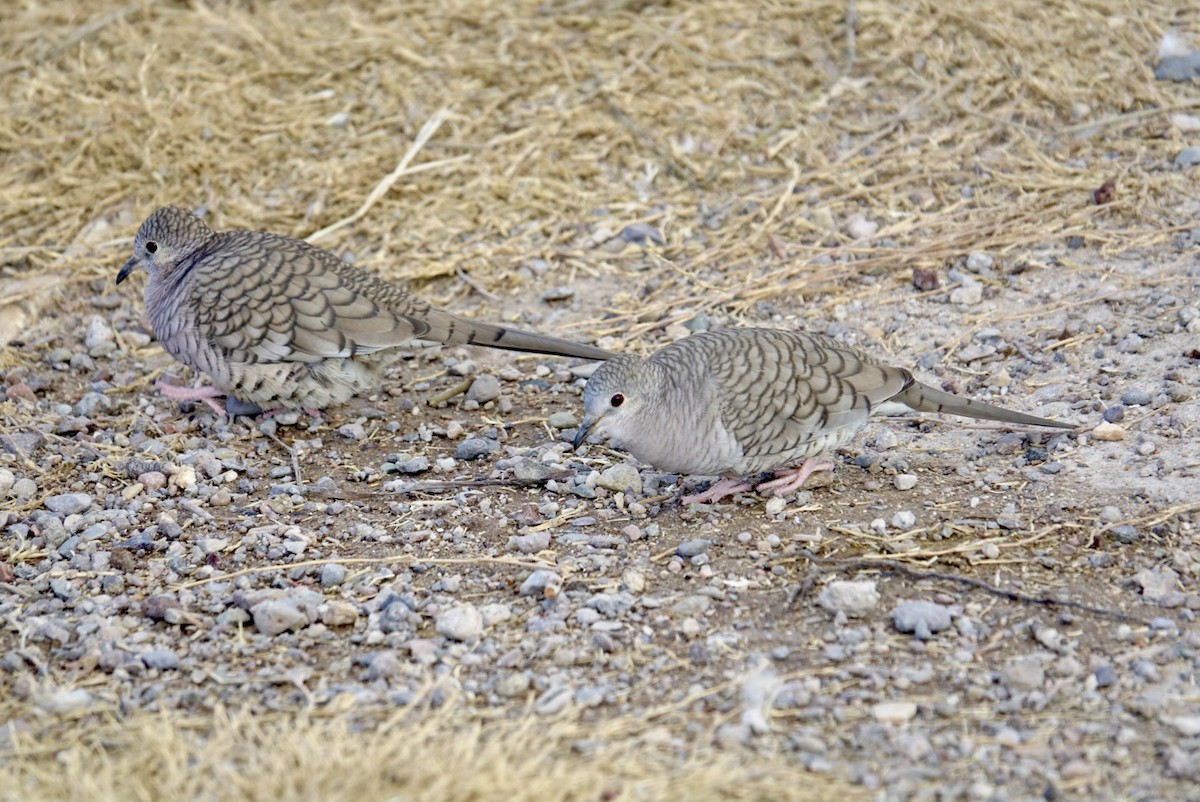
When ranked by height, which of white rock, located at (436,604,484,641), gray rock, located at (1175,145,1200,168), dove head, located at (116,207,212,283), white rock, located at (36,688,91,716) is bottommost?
white rock, located at (436,604,484,641)

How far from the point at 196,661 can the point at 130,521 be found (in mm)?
1114

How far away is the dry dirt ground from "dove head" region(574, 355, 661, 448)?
0.36 meters

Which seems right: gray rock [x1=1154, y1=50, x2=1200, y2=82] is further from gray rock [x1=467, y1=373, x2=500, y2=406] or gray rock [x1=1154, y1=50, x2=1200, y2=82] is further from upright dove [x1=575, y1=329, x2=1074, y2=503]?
gray rock [x1=467, y1=373, x2=500, y2=406]

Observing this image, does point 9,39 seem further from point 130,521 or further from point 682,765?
point 682,765

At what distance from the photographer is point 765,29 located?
806 centimetres

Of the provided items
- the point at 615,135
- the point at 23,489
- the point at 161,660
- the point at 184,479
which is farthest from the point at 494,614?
the point at 615,135

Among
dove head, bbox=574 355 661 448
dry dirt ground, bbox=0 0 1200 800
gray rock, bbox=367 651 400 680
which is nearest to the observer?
dry dirt ground, bbox=0 0 1200 800

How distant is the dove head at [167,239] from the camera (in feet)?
20.3

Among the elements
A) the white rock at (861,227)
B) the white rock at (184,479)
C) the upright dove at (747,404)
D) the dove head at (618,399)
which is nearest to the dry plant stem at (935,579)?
the upright dove at (747,404)

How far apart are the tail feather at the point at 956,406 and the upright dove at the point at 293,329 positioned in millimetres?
1289

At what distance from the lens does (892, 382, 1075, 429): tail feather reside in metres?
5.02

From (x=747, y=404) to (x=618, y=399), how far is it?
48 cm

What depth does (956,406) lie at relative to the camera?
505cm

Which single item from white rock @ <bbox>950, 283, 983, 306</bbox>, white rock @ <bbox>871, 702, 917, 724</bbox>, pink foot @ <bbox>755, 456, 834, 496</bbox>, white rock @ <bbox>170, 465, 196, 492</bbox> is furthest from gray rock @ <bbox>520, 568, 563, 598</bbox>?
white rock @ <bbox>950, 283, 983, 306</bbox>
